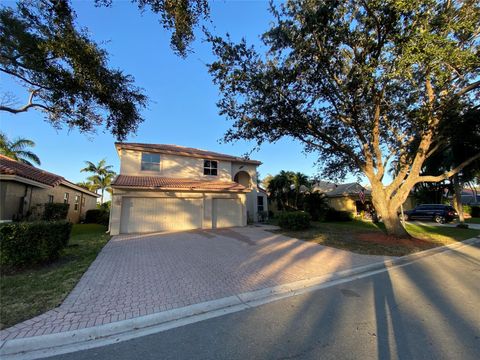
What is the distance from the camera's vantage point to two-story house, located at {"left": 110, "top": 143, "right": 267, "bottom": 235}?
551 inches

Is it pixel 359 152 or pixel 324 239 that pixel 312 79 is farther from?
pixel 324 239

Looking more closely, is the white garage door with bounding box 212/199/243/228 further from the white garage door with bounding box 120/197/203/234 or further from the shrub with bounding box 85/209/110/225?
the shrub with bounding box 85/209/110/225

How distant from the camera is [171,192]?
15.3 metres

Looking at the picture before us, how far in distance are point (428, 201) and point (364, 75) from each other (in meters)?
29.5

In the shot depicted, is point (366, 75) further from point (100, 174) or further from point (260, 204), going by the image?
point (100, 174)

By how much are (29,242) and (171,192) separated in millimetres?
9238

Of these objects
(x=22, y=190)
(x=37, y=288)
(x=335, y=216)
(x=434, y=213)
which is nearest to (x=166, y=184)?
(x=22, y=190)

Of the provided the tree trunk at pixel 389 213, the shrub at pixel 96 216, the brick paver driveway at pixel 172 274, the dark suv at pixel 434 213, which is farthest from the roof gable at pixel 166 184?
the dark suv at pixel 434 213

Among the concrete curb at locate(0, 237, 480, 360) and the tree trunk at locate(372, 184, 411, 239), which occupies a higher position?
the tree trunk at locate(372, 184, 411, 239)

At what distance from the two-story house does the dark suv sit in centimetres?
1964

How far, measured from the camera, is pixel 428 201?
3002 centimetres

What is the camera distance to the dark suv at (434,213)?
22.5m

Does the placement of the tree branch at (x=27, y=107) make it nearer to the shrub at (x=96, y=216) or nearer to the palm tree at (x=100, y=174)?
the shrub at (x=96, y=216)

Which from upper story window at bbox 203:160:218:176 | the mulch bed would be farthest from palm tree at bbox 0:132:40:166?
the mulch bed
